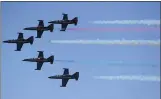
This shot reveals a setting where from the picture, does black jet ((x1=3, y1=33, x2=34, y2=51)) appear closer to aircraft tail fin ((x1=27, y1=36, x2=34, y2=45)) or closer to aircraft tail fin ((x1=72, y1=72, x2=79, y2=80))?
aircraft tail fin ((x1=27, y1=36, x2=34, y2=45))

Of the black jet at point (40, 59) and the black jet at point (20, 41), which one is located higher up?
the black jet at point (20, 41)

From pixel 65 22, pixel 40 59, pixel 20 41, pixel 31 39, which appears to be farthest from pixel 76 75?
pixel 20 41

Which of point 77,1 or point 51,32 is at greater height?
point 77,1

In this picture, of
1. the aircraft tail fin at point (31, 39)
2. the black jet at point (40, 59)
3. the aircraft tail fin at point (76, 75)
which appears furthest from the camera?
the aircraft tail fin at point (31, 39)

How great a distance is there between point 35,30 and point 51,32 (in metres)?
0.43

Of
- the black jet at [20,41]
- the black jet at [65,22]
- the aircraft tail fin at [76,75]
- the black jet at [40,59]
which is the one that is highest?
the black jet at [65,22]

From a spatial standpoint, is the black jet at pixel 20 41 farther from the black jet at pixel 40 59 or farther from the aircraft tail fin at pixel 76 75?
the aircraft tail fin at pixel 76 75

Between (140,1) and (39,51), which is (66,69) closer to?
(39,51)

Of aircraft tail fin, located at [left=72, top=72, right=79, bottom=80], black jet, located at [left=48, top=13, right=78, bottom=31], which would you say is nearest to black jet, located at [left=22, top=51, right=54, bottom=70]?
aircraft tail fin, located at [left=72, top=72, right=79, bottom=80]

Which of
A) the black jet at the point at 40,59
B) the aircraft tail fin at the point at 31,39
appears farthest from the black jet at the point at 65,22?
the black jet at the point at 40,59

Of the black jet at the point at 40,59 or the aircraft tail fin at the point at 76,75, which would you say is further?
the black jet at the point at 40,59

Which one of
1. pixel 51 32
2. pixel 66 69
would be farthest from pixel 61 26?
pixel 66 69

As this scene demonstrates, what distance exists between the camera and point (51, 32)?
40.0ft

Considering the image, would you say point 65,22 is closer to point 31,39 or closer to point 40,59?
point 31,39
